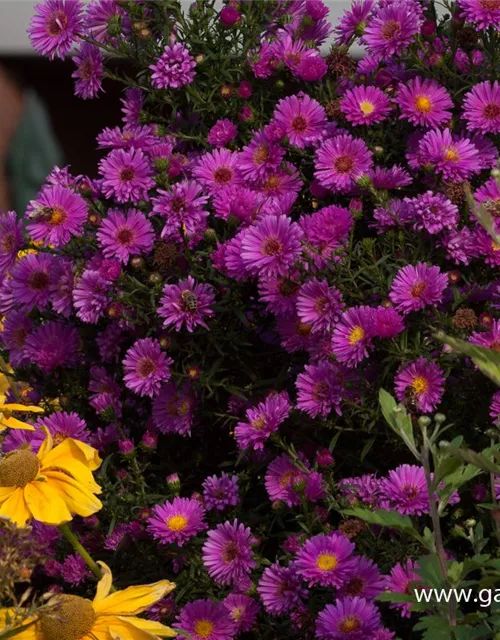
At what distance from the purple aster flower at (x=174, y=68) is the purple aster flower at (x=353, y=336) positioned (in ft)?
1.94

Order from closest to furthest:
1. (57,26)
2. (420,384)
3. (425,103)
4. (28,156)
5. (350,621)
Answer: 1. (350,621)
2. (420,384)
3. (425,103)
4. (57,26)
5. (28,156)

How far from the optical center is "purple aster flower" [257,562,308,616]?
2.00 metres

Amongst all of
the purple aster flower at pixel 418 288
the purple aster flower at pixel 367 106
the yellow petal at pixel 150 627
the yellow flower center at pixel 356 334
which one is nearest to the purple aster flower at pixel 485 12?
the purple aster flower at pixel 367 106

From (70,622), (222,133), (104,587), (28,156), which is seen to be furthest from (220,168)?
(28,156)

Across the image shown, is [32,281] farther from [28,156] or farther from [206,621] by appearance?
[28,156]

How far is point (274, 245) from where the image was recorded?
2.04m

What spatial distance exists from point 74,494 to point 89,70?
1.24 meters

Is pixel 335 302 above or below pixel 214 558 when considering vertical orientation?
above

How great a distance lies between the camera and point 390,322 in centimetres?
193

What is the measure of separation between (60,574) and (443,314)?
901 mm

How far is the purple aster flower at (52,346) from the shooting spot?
2311 mm

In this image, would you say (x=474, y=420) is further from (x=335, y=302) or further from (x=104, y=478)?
(x=104, y=478)

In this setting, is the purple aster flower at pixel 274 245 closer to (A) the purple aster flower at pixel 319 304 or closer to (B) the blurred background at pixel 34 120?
(A) the purple aster flower at pixel 319 304

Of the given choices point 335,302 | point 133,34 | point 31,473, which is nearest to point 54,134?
point 133,34
